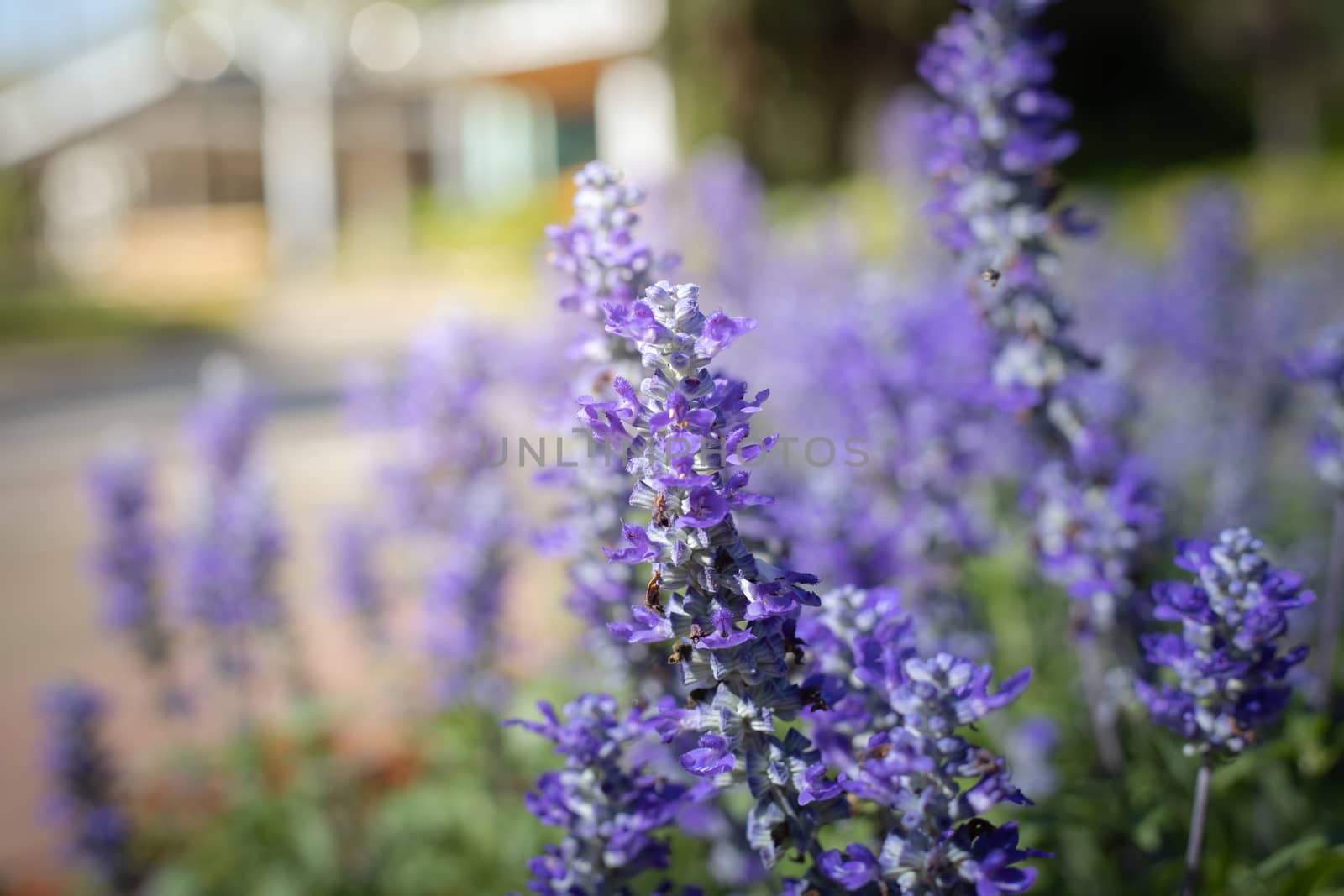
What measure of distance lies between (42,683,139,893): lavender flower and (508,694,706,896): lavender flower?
113 inches

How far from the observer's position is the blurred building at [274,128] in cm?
3164

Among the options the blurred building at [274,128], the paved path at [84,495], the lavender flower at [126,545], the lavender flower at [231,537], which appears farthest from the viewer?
the blurred building at [274,128]

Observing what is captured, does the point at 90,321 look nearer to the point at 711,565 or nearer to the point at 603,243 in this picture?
the point at 603,243

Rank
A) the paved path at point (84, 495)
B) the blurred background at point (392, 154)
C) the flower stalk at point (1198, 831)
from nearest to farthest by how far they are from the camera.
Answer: the flower stalk at point (1198, 831)
the paved path at point (84, 495)
the blurred background at point (392, 154)

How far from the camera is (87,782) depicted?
159 inches

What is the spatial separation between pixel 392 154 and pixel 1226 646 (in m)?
36.9

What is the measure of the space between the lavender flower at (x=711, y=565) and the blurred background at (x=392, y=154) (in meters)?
9.14

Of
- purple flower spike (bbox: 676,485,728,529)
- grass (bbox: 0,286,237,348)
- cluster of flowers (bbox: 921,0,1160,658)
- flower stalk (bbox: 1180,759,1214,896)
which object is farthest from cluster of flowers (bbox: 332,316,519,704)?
grass (bbox: 0,286,237,348)

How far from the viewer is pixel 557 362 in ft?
17.4

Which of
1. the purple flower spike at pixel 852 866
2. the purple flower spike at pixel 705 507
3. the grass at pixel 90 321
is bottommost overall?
the purple flower spike at pixel 852 866

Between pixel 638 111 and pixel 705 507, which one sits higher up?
pixel 638 111

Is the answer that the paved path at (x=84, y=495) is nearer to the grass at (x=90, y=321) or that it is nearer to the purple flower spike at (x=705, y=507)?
the grass at (x=90, y=321)

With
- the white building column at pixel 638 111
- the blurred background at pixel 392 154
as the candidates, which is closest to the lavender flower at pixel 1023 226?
the blurred background at pixel 392 154

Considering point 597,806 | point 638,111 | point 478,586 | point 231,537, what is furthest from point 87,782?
point 638,111
